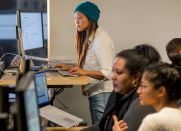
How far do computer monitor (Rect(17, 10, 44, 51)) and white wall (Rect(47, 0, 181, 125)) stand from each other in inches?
13.6

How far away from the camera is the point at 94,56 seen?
10.6ft

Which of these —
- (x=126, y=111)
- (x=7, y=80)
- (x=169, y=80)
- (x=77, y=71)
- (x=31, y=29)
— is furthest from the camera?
(x=31, y=29)

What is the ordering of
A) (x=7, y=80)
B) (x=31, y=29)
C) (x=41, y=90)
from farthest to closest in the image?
(x=31, y=29) → (x=7, y=80) → (x=41, y=90)

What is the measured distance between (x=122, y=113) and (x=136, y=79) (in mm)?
209

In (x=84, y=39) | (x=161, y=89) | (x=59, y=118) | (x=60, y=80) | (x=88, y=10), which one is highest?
(x=88, y=10)

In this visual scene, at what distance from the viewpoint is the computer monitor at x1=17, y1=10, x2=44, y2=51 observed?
3320 mm

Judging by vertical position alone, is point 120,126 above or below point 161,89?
below

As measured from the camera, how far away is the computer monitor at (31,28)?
10.9 feet

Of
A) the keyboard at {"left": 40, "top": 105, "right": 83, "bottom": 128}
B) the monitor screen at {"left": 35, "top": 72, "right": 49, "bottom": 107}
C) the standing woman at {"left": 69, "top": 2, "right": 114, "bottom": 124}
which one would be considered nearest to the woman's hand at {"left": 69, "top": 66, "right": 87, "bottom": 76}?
the standing woman at {"left": 69, "top": 2, "right": 114, "bottom": 124}

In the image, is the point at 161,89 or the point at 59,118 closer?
the point at 161,89

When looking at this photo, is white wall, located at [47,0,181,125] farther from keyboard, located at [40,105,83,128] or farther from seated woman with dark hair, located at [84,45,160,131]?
seated woman with dark hair, located at [84,45,160,131]

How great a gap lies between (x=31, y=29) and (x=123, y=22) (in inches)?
41.6

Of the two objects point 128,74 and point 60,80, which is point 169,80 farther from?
point 60,80

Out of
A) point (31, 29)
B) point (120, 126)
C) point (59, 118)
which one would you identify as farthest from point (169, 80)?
point (31, 29)
